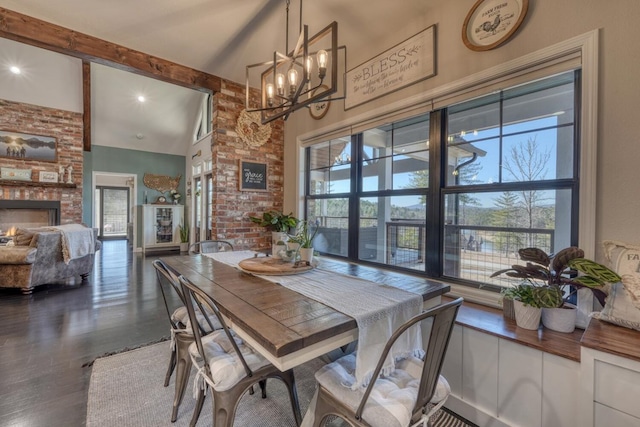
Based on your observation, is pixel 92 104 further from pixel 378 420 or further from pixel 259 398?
pixel 378 420

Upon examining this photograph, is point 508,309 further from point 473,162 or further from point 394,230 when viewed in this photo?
point 394,230

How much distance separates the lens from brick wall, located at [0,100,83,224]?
5730mm

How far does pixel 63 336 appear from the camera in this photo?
2564 mm

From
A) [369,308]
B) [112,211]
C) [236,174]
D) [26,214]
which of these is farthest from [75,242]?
[112,211]

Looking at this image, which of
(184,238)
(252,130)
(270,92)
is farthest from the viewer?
(184,238)

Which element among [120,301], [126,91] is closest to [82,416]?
[120,301]

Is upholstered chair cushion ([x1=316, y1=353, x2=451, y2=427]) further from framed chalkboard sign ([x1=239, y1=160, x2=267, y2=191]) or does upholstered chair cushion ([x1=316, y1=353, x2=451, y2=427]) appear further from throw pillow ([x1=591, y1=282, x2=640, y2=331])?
framed chalkboard sign ([x1=239, y1=160, x2=267, y2=191])

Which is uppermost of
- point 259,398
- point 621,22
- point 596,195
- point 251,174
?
point 621,22

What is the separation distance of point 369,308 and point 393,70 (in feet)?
7.53

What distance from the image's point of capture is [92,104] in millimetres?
6582

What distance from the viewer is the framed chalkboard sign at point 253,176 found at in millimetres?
3902

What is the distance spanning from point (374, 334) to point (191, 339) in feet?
3.51

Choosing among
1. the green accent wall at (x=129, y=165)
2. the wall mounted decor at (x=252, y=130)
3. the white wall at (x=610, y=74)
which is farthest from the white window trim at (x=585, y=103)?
the green accent wall at (x=129, y=165)

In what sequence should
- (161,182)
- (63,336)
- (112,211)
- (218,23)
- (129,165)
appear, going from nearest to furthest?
1. (63,336)
2. (218,23)
3. (129,165)
4. (161,182)
5. (112,211)
